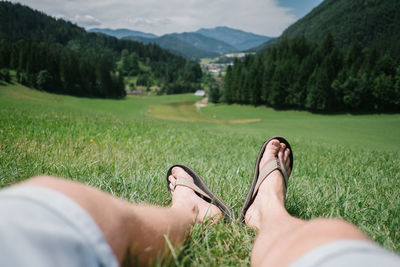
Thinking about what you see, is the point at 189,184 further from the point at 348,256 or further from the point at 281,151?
the point at 348,256

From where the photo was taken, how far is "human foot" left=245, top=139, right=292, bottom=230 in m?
1.51

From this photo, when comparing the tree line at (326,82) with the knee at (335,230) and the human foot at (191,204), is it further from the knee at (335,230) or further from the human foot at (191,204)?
the knee at (335,230)

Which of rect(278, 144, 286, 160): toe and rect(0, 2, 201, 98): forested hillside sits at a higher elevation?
rect(0, 2, 201, 98): forested hillside

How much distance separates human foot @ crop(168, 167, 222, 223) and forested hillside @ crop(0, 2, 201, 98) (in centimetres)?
1076

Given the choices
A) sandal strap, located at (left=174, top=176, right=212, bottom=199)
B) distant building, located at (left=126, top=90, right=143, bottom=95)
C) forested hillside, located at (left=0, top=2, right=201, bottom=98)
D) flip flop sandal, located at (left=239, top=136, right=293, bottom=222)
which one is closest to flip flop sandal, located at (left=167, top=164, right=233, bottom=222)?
sandal strap, located at (left=174, top=176, right=212, bottom=199)

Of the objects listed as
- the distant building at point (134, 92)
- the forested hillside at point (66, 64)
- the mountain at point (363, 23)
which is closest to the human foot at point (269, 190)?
the forested hillside at point (66, 64)

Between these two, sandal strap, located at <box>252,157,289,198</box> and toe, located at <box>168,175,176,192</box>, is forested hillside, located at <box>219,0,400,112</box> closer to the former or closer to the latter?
sandal strap, located at <box>252,157,289,198</box>

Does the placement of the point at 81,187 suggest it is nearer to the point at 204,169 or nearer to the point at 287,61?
the point at 204,169

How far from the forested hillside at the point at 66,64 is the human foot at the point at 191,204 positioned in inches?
424

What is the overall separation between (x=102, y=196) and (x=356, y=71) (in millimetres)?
51410

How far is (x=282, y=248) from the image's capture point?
725mm

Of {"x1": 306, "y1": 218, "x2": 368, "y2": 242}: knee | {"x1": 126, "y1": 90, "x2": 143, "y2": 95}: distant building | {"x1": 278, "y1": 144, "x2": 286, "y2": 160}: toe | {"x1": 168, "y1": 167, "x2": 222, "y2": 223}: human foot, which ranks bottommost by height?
{"x1": 168, "y1": 167, "x2": 222, "y2": 223}: human foot

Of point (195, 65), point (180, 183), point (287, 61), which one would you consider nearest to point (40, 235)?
point (180, 183)

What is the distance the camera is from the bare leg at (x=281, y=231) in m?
0.63
